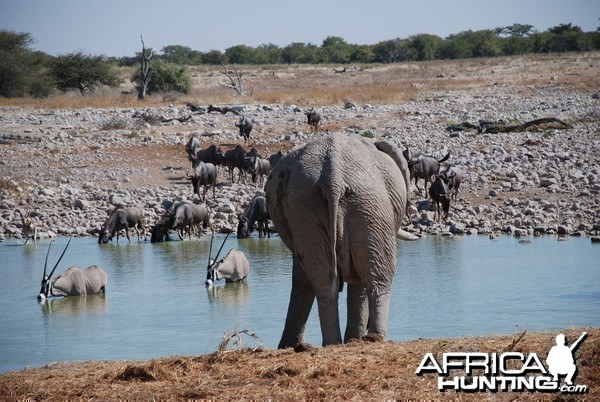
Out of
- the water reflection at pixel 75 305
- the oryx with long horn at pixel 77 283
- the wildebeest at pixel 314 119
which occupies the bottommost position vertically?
the water reflection at pixel 75 305

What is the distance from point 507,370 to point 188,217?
14938mm

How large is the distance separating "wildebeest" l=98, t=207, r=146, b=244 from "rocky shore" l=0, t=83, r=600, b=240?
800 mm

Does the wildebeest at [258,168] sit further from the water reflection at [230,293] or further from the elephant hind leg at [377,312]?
the elephant hind leg at [377,312]

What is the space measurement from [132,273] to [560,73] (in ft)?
128

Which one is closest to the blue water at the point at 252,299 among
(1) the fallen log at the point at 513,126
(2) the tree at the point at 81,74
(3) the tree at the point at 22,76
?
(1) the fallen log at the point at 513,126

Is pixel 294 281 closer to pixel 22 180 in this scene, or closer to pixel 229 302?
pixel 229 302

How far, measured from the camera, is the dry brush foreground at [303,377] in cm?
531

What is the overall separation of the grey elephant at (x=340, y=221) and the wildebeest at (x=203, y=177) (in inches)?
619

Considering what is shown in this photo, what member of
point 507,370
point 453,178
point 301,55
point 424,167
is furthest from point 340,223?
point 301,55

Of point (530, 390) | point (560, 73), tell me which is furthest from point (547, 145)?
point (560, 73)

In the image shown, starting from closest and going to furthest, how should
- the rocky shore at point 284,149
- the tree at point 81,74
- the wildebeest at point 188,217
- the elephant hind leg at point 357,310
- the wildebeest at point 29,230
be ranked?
the elephant hind leg at point 357,310, the wildebeest at point 188,217, the wildebeest at point 29,230, the rocky shore at point 284,149, the tree at point 81,74

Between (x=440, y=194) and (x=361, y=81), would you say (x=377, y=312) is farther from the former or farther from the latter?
(x=361, y=81)

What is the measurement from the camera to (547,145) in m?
25.9

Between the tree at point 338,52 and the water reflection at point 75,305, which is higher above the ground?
the tree at point 338,52
